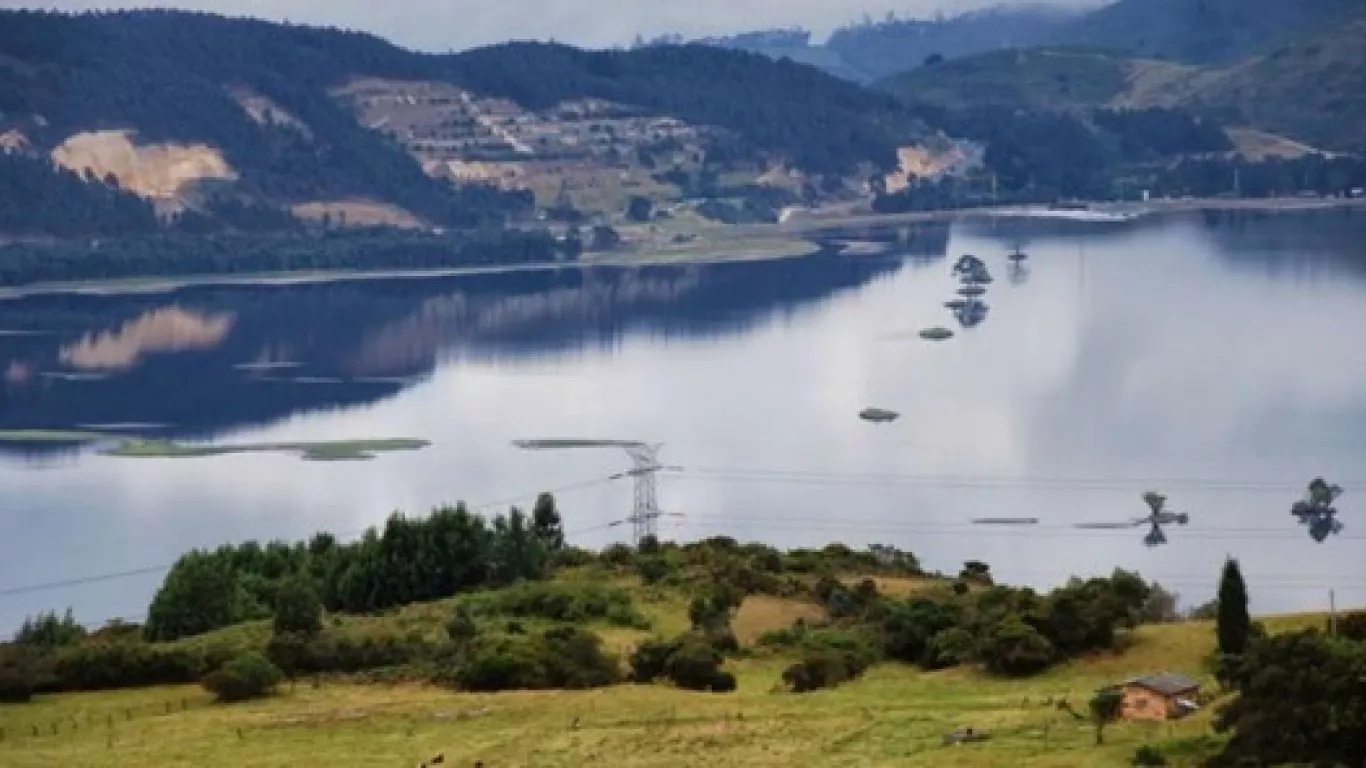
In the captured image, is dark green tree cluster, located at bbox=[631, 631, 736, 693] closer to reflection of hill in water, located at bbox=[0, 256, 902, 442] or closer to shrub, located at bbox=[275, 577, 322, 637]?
shrub, located at bbox=[275, 577, 322, 637]

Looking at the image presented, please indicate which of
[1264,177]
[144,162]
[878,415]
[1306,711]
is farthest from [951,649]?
[1264,177]

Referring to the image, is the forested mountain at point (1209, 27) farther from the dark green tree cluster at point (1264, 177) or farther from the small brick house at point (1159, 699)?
the small brick house at point (1159, 699)

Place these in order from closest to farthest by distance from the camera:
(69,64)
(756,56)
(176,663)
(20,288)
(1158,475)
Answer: (176,663) → (1158,475) → (20,288) → (69,64) → (756,56)

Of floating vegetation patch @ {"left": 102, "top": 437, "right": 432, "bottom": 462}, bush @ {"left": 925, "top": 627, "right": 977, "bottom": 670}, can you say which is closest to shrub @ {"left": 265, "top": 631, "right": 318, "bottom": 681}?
bush @ {"left": 925, "top": 627, "right": 977, "bottom": 670}

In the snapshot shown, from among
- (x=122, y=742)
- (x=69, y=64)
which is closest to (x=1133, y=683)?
(x=122, y=742)

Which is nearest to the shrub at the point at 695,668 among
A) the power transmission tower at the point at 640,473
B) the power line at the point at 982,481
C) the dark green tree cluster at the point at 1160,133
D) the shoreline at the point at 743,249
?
the power transmission tower at the point at 640,473

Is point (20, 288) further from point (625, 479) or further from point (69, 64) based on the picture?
point (625, 479)
